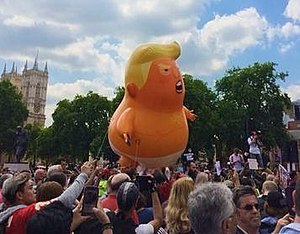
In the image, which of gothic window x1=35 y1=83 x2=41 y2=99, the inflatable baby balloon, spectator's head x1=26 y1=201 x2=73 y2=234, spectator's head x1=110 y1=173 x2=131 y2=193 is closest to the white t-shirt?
the inflatable baby balloon

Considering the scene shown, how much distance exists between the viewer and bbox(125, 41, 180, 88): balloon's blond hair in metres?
14.5

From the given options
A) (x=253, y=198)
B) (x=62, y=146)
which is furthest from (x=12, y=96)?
(x=253, y=198)

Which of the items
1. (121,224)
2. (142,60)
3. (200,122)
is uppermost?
(200,122)

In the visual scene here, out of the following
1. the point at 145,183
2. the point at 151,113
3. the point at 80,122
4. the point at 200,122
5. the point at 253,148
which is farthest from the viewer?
the point at 80,122

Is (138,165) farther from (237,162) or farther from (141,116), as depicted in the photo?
(237,162)

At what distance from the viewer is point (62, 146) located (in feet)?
197

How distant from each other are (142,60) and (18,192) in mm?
10575

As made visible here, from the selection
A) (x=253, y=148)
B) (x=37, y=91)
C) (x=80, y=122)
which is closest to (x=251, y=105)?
(x=80, y=122)

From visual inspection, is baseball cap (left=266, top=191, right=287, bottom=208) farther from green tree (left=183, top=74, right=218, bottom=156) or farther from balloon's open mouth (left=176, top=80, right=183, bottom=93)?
green tree (left=183, top=74, right=218, bottom=156)

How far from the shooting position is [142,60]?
1456 centimetres

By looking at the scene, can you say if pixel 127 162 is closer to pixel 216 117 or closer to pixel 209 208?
pixel 209 208

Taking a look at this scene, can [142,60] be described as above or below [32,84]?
below

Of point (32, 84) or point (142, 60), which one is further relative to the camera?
point (32, 84)

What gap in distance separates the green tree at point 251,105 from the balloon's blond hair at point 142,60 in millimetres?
32044
